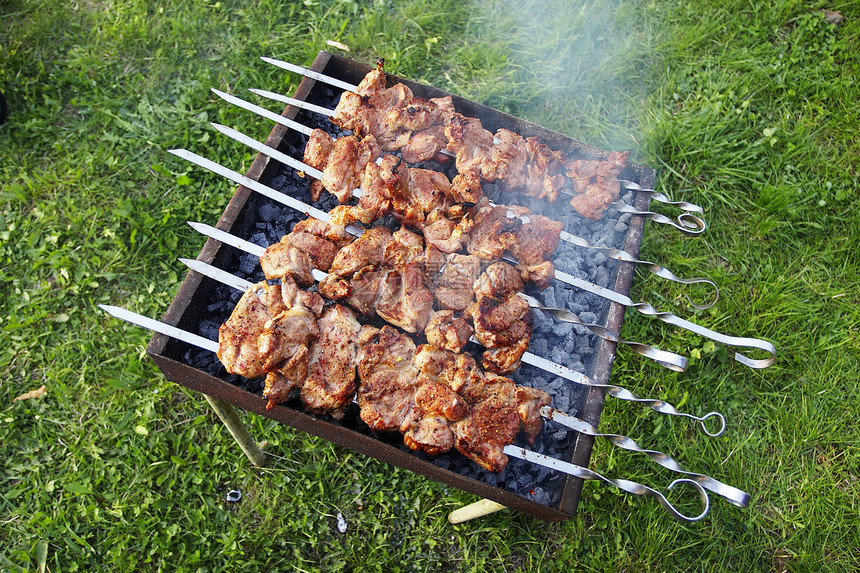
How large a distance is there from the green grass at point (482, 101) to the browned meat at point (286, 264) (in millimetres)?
1521

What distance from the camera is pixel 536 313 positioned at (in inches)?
123

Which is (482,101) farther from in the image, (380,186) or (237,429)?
(237,429)

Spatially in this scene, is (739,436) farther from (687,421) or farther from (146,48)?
(146,48)

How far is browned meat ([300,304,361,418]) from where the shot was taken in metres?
2.64

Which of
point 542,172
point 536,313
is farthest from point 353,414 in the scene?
point 542,172

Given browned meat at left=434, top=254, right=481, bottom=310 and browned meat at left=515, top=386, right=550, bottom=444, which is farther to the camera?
browned meat at left=434, top=254, right=481, bottom=310

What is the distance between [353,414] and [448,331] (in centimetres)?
63

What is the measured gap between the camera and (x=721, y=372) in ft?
14.1

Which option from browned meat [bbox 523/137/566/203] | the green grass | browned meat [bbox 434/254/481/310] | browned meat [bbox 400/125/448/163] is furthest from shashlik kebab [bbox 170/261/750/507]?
the green grass

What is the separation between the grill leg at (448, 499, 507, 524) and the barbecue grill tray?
0.80ft

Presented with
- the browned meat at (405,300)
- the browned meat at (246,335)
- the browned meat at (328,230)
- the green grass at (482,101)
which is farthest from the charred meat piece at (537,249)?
the green grass at (482,101)

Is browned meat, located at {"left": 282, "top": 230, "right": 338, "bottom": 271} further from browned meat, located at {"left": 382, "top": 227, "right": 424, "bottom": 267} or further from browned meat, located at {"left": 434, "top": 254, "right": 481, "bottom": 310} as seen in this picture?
browned meat, located at {"left": 434, "top": 254, "right": 481, "bottom": 310}

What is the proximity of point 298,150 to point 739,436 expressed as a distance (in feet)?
11.7

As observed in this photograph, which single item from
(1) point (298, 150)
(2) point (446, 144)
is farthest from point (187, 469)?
(2) point (446, 144)
